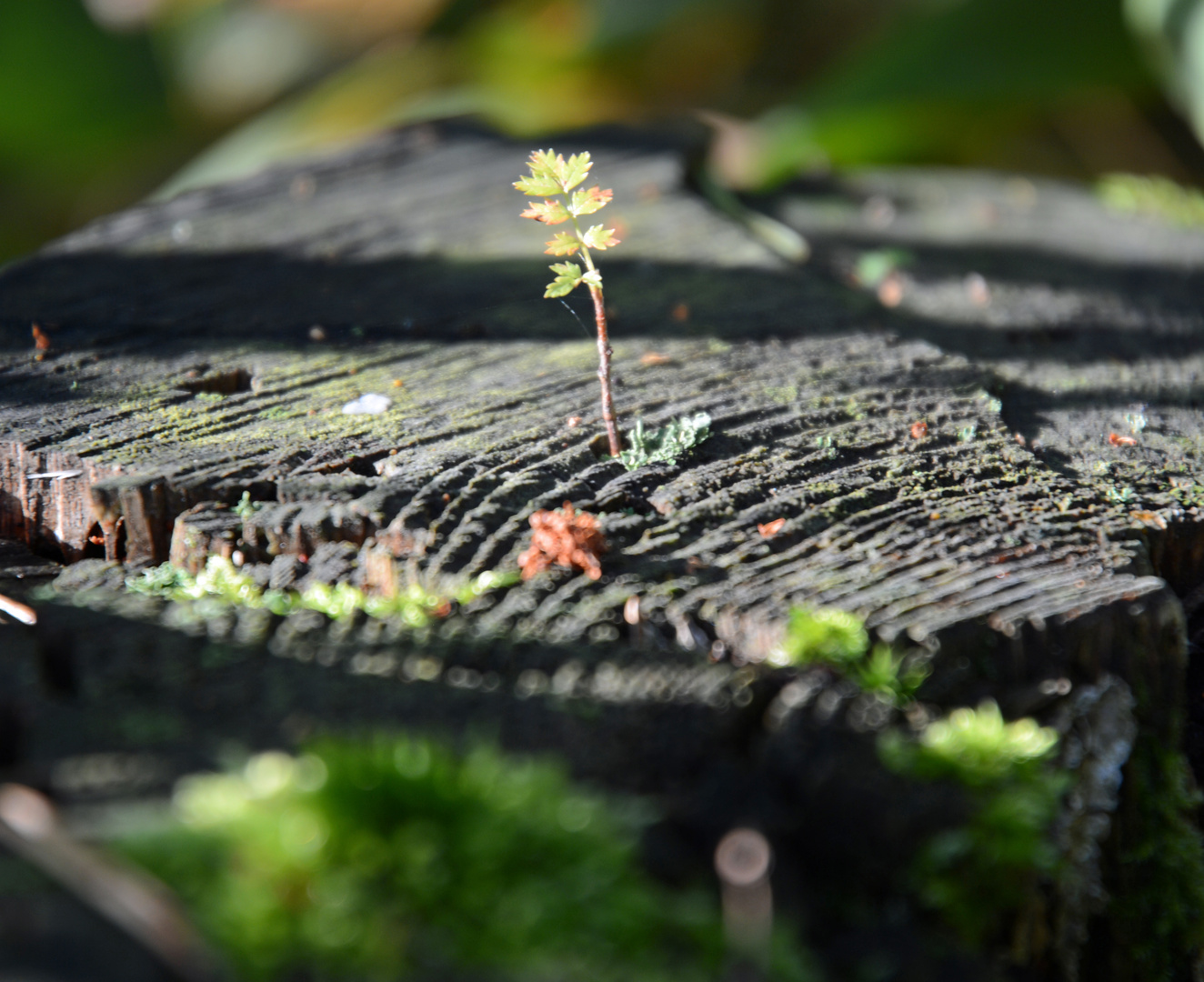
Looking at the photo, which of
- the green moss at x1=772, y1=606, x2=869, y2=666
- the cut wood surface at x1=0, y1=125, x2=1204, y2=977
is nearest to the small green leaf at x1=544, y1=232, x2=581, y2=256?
the cut wood surface at x1=0, y1=125, x2=1204, y2=977

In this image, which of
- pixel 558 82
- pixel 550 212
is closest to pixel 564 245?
pixel 550 212

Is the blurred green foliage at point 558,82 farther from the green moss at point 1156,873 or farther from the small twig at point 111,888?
the small twig at point 111,888

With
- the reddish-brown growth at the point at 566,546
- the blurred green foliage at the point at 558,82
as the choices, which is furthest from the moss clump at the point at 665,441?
the blurred green foliage at the point at 558,82

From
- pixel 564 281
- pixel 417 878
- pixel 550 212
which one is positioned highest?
pixel 550 212

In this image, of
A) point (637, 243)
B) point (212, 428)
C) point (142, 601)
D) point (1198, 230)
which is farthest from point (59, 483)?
point (1198, 230)

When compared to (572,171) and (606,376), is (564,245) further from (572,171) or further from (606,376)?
(606,376)

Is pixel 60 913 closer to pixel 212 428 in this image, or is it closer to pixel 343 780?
pixel 343 780

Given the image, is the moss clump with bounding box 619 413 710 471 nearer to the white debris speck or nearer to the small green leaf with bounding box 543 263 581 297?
the small green leaf with bounding box 543 263 581 297
